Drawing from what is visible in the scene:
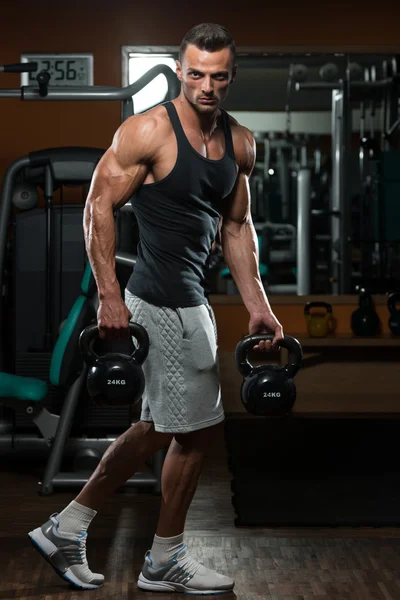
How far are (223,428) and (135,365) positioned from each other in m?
2.95

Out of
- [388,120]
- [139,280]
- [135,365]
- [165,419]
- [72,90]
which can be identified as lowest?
[165,419]

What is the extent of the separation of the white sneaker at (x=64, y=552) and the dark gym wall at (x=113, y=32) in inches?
129

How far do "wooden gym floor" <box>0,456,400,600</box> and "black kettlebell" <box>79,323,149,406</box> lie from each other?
54 centimetres

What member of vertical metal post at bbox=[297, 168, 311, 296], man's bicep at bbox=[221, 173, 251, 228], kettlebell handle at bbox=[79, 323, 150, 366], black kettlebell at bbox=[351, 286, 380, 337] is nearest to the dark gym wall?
vertical metal post at bbox=[297, 168, 311, 296]

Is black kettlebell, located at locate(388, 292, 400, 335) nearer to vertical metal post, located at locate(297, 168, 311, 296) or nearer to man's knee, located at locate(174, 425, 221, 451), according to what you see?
vertical metal post, located at locate(297, 168, 311, 296)

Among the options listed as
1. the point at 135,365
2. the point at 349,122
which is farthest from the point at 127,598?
the point at 349,122

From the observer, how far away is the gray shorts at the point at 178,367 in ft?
7.52

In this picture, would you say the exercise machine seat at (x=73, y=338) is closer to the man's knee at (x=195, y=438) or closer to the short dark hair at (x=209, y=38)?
the man's knee at (x=195, y=438)

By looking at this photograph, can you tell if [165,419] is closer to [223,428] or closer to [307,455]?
[307,455]

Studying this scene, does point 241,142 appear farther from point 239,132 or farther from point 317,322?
point 317,322

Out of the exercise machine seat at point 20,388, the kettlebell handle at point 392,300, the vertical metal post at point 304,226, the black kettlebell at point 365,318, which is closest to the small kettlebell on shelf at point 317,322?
the black kettlebell at point 365,318

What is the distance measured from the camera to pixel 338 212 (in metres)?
5.91

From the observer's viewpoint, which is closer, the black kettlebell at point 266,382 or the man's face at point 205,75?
the man's face at point 205,75

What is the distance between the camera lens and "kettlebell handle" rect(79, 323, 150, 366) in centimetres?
220
